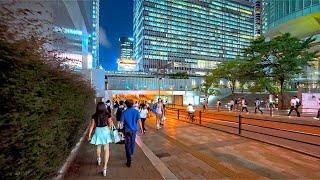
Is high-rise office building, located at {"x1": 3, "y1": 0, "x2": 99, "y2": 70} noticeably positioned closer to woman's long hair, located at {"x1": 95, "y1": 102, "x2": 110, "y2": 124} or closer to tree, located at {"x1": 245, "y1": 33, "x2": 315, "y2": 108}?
woman's long hair, located at {"x1": 95, "y1": 102, "x2": 110, "y2": 124}

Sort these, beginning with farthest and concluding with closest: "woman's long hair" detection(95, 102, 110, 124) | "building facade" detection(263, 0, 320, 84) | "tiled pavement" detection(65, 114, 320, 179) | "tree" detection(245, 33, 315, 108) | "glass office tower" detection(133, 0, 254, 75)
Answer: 1. "glass office tower" detection(133, 0, 254, 75)
2. "building facade" detection(263, 0, 320, 84)
3. "tree" detection(245, 33, 315, 108)
4. "woman's long hair" detection(95, 102, 110, 124)
5. "tiled pavement" detection(65, 114, 320, 179)

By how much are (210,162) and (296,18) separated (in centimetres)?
4935

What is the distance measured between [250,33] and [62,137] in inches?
7292

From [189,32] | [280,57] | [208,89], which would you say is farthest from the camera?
[189,32]

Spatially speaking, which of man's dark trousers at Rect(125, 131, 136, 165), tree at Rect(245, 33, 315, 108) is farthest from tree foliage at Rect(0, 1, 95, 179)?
tree at Rect(245, 33, 315, 108)

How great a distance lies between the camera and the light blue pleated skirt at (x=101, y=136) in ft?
28.1

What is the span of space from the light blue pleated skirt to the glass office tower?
375 ft

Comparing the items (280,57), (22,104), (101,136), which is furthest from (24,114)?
(280,57)

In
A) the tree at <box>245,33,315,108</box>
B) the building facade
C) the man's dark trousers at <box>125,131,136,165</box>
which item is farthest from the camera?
the building facade

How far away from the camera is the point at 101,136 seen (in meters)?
8.60

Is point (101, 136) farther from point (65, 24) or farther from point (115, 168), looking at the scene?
point (65, 24)

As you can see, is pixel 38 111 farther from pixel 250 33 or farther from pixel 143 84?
pixel 250 33

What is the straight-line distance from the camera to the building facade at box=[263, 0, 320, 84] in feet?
166

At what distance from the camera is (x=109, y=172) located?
333 inches
